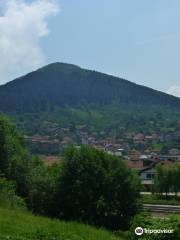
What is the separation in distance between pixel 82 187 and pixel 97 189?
30.2 inches

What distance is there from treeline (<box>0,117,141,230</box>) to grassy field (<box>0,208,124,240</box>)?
1256 centimetres

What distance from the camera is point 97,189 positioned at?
88.2 ft

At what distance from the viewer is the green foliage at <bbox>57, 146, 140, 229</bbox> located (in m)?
25.8

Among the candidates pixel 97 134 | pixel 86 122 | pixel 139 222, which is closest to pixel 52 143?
pixel 97 134

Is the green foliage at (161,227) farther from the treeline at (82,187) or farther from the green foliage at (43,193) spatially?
the green foliage at (43,193)

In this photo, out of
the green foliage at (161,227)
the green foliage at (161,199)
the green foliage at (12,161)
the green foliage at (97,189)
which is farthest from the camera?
the green foliage at (161,199)

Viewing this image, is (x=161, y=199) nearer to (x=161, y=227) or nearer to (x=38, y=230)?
(x=161, y=227)

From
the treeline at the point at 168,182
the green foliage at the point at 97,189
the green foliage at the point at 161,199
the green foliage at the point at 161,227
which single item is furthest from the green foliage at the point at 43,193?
the treeline at the point at 168,182

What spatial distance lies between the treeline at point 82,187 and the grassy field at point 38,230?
1256 cm

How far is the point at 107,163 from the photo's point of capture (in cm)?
2862

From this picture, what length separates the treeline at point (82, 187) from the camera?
26.0 metres

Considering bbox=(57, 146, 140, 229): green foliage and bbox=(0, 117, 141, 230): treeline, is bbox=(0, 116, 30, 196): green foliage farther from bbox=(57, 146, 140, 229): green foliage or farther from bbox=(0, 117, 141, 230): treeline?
bbox=(57, 146, 140, 229): green foliage

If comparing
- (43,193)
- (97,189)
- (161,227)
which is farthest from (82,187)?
(161,227)

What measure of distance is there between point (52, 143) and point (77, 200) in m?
129
